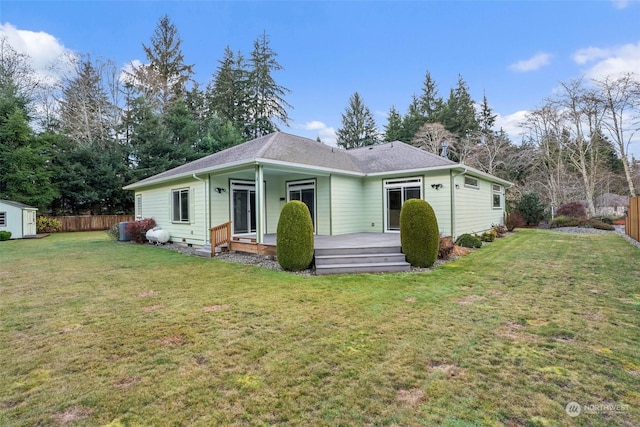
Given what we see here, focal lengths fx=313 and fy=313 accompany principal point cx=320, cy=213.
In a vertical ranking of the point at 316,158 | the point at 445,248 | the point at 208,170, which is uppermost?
the point at 316,158

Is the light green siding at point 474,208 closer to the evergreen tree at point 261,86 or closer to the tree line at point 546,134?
the tree line at point 546,134

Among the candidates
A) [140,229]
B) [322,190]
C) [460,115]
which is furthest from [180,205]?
[460,115]

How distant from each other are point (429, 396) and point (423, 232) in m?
5.22

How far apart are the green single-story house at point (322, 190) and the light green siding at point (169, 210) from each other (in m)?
0.04

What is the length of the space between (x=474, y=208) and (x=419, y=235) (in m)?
6.22

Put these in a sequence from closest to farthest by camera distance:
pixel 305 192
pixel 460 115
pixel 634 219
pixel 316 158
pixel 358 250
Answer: pixel 358 250 → pixel 316 158 → pixel 634 219 → pixel 305 192 → pixel 460 115

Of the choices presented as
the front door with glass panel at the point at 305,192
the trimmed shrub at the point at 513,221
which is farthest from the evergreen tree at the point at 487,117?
the front door with glass panel at the point at 305,192

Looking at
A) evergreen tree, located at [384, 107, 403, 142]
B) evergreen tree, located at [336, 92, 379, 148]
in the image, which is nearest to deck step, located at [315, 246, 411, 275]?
evergreen tree, located at [384, 107, 403, 142]

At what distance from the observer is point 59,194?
20.7 metres

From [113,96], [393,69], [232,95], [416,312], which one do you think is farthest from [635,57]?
[113,96]

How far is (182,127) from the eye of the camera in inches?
968

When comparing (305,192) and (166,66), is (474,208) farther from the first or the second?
(166,66)

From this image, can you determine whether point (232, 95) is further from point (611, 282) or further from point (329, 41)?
point (611, 282)

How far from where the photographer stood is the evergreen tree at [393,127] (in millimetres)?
32094
